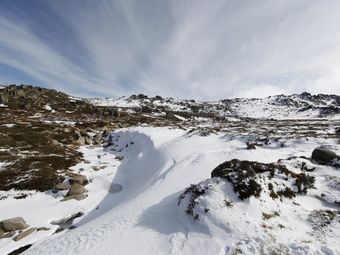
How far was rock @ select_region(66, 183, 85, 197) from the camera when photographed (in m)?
22.4

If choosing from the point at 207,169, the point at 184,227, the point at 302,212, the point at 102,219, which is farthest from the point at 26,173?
the point at 302,212

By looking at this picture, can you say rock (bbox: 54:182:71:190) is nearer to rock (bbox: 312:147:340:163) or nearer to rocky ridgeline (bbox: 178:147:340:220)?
rocky ridgeline (bbox: 178:147:340:220)

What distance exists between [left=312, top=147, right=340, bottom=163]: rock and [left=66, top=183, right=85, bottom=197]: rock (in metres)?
21.1

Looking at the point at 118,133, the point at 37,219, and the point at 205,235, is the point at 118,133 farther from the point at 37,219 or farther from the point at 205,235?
the point at 205,235

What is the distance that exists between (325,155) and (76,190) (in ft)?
71.8

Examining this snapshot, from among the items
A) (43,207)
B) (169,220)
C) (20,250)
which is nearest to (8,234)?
(20,250)

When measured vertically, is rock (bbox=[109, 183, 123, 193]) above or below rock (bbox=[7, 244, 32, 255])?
above

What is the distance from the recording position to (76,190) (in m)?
22.7

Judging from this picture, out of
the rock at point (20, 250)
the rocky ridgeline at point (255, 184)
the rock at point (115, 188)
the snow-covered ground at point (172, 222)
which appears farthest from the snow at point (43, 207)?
the rocky ridgeline at point (255, 184)

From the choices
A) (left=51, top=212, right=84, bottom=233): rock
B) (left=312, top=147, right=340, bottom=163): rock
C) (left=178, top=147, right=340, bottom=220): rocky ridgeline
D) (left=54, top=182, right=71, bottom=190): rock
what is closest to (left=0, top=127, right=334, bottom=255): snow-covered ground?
(left=178, top=147, right=340, bottom=220): rocky ridgeline

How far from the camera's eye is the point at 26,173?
86.4ft

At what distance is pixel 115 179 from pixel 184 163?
26.9 ft

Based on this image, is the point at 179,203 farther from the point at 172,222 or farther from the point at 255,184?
the point at 255,184

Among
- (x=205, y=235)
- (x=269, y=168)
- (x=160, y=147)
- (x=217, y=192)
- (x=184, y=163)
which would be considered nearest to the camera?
(x=205, y=235)
